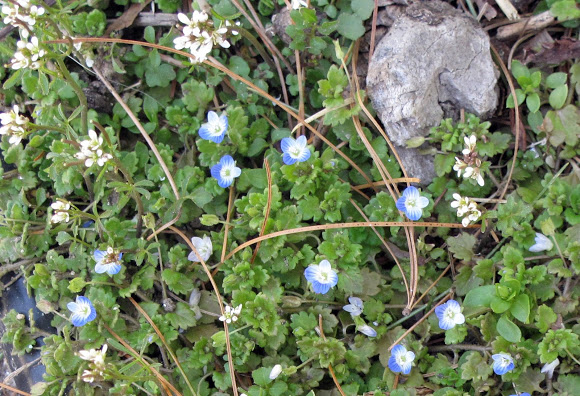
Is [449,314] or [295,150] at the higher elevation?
[295,150]

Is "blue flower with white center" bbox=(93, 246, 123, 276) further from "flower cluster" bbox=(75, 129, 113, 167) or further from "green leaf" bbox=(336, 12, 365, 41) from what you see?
"green leaf" bbox=(336, 12, 365, 41)

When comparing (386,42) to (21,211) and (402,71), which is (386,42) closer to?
(402,71)

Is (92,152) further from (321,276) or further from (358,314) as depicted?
(358,314)

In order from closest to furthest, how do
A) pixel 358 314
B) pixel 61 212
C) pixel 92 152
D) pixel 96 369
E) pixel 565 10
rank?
pixel 96 369, pixel 92 152, pixel 61 212, pixel 358 314, pixel 565 10

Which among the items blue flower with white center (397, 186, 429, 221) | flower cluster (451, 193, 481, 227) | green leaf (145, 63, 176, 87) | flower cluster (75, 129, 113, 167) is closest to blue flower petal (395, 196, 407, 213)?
blue flower with white center (397, 186, 429, 221)

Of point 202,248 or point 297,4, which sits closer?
point 202,248

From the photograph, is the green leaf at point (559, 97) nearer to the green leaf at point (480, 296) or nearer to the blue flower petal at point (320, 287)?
the green leaf at point (480, 296)

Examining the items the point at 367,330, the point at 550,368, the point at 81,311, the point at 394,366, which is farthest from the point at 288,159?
the point at 550,368
